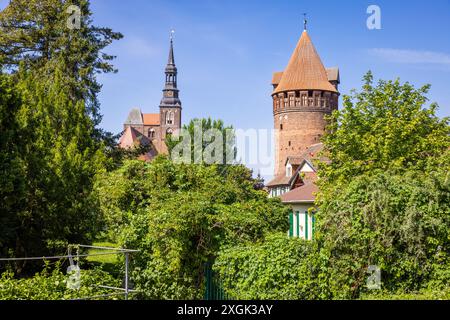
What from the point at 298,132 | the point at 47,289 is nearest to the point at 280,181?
the point at 298,132

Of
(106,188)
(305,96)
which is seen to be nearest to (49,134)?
(106,188)

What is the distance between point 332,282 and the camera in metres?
13.1

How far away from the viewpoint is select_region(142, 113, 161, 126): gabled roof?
488ft

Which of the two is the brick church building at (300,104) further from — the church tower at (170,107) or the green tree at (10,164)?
the church tower at (170,107)

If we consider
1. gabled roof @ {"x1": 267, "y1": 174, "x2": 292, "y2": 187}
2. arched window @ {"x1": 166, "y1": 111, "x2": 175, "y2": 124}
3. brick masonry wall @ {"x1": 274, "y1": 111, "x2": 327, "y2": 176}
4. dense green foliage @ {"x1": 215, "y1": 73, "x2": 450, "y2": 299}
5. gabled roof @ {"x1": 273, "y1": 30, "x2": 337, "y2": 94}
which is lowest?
dense green foliage @ {"x1": 215, "y1": 73, "x2": 450, "y2": 299}

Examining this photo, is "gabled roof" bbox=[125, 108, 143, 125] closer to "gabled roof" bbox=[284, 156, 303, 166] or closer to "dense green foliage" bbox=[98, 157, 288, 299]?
"gabled roof" bbox=[284, 156, 303, 166]

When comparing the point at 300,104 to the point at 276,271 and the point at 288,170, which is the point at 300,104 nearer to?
the point at 288,170

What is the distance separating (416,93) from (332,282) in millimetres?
16561

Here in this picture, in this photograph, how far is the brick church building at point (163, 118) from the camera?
135 m

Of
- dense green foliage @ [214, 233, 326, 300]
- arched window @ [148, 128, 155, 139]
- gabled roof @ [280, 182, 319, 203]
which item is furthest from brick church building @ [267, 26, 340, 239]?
arched window @ [148, 128, 155, 139]

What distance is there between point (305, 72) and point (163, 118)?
248ft

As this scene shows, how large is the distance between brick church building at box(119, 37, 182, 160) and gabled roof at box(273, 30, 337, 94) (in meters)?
61.9
